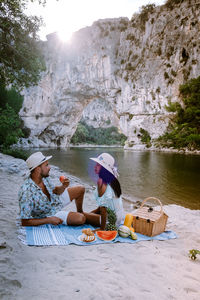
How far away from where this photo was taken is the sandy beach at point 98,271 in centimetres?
135

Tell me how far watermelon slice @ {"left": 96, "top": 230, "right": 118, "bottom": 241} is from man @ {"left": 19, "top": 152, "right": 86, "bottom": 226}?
34 cm

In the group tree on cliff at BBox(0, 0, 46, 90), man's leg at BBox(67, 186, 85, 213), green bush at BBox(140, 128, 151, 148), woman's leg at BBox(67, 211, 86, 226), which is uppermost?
tree on cliff at BBox(0, 0, 46, 90)

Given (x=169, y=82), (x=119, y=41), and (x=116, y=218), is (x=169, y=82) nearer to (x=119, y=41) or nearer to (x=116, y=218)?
(x=119, y=41)

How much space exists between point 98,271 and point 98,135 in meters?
69.3

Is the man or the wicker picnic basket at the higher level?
the man

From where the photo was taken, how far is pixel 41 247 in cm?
202

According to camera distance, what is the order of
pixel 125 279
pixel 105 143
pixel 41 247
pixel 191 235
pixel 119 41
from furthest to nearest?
pixel 105 143
pixel 119 41
pixel 191 235
pixel 41 247
pixel 125 279

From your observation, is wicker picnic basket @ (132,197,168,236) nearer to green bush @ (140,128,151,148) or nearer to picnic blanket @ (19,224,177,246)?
picnic blanket @ (19,224,177,246)

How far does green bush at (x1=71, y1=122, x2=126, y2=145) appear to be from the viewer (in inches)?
2330

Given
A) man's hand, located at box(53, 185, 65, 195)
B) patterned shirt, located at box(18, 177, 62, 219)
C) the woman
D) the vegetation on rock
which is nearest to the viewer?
patterned shirt, located at box(18, 177, 62, 219)

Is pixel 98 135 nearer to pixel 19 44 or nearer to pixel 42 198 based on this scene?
pixel 19 44

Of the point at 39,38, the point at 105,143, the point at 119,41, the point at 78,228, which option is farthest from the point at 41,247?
the point at 105,143

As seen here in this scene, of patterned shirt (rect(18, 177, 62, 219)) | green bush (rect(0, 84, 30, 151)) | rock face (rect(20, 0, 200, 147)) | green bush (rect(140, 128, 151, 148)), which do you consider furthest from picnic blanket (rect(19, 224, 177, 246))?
green bush (rect(140, 128, 151, 148))

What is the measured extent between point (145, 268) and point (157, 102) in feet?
102
